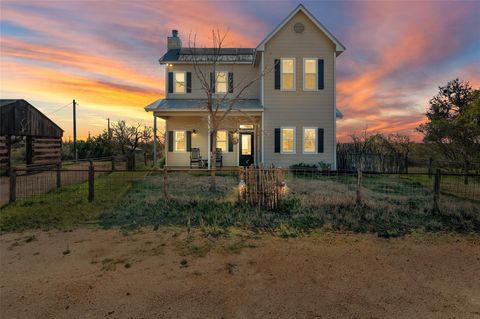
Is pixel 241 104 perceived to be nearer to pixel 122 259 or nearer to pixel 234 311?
pixel 122 259

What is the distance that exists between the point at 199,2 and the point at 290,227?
468 inches

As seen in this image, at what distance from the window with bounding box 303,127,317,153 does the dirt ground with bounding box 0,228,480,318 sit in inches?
397

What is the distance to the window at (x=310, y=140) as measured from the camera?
50.4 ft

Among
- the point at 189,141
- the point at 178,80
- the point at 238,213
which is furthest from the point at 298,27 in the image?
the point at 238,213

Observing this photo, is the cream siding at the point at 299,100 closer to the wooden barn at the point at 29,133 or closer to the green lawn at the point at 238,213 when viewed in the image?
the green lawn at the point at 238,213

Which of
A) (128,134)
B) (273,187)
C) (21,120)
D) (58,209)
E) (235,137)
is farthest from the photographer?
(128,134)

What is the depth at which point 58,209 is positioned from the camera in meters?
7.30

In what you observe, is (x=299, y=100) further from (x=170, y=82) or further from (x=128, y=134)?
(x=128, y=134)

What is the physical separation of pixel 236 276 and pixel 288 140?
40.5 ft

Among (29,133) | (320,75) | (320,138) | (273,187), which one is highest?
(320,75)

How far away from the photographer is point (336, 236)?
546 cm

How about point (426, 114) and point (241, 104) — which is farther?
point (426, 114)

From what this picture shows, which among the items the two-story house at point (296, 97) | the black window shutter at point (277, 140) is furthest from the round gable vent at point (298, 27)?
the black window shutter at point (277, 140)

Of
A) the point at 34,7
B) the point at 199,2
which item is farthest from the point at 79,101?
the point at 199,2
